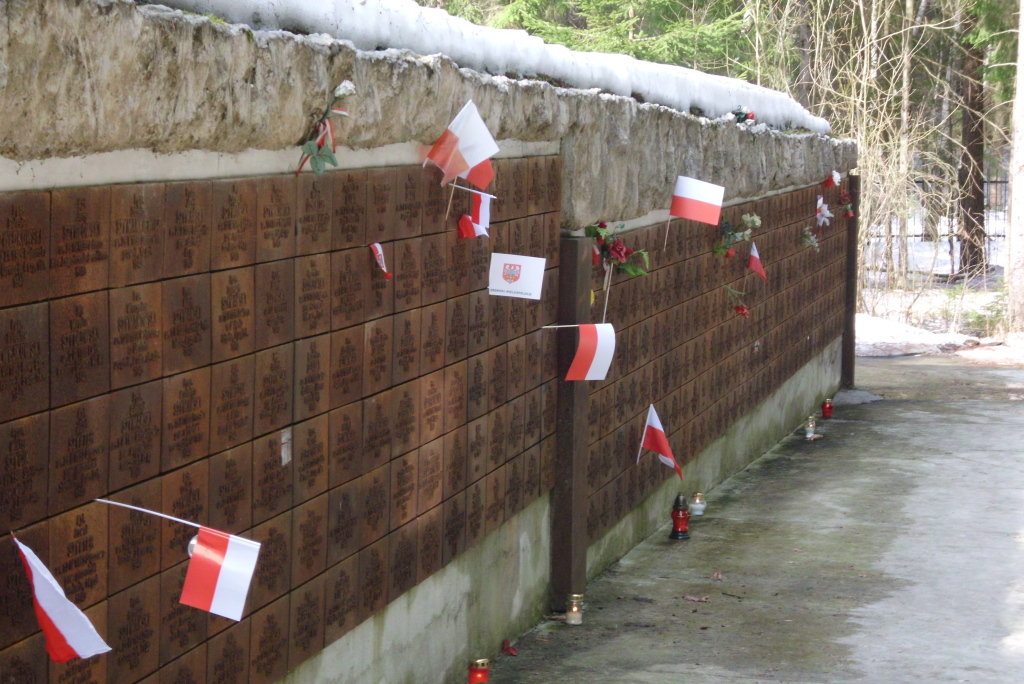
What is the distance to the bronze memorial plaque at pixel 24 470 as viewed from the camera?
7.89 feet

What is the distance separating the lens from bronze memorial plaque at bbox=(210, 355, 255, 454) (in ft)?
10.1

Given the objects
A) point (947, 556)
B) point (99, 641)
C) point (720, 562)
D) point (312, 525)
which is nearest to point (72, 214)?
point (99, 641)

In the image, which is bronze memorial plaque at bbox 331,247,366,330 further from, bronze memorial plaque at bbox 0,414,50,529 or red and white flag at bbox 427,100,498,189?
bronze memorial plaque at bbox 0,414,50,529

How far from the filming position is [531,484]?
5234 mm

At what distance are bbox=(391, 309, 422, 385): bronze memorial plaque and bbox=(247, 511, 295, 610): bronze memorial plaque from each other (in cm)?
74

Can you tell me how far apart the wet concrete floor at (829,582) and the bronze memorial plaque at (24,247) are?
2774 mm

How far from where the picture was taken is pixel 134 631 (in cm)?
282

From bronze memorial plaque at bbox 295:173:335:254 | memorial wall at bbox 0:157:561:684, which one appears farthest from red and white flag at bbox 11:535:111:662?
bronze memorial plaque at bbox 295:173:335:254

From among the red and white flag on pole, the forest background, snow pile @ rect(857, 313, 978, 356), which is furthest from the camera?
the forest background

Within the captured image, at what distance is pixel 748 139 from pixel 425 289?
445 centimetres

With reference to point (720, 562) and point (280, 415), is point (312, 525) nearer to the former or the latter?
point (280, 415)

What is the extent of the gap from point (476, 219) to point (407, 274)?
490mm

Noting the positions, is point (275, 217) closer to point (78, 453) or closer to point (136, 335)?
point (136, 335)

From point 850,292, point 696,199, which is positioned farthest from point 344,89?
point 850,292
